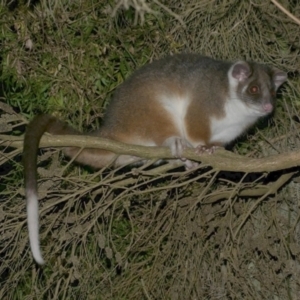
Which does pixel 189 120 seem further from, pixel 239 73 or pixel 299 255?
pixel 299 255

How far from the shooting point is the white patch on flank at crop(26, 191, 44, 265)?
530 centimetres

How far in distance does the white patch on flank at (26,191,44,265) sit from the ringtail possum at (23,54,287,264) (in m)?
1.05

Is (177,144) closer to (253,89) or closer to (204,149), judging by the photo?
(204,149)

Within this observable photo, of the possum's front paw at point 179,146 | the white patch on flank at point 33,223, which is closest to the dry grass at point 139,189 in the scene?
the possum's front paw at point 179,146

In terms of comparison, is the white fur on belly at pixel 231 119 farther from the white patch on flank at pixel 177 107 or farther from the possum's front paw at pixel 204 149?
the possum's front paw at pixel 204 149

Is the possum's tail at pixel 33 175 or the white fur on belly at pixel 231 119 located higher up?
the possum's tail at pixel 33 175

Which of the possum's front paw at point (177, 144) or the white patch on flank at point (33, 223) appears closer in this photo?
the white patch on flank at point (33, 223)

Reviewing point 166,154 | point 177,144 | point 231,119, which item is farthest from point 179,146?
point 231,119

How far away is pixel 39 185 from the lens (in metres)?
5.99

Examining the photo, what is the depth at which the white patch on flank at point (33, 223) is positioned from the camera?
5.30 meters

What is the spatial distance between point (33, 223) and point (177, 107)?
5.87ft

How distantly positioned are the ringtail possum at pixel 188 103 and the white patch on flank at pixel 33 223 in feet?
3.44

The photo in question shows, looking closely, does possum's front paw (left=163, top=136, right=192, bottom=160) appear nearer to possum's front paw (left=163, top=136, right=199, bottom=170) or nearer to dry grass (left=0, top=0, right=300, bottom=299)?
possum's front paw (left=163, top=136, right=199, bottom=170)

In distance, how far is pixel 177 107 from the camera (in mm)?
6746
